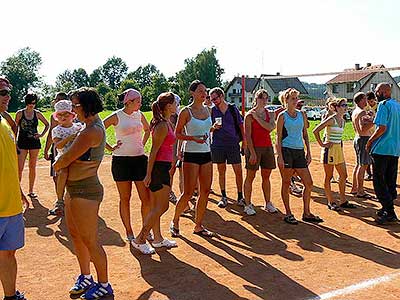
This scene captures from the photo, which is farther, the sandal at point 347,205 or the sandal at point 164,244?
the sandal at point 347,205

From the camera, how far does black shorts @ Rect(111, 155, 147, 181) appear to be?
580 cm

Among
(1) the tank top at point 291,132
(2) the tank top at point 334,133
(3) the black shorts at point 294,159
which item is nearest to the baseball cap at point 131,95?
(1) the tank top at point 291,132

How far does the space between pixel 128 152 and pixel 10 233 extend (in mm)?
2121

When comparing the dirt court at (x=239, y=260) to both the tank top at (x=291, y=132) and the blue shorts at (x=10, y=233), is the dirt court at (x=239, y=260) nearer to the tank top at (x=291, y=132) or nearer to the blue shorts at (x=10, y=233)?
the blue shorts at (x=10, y=233)

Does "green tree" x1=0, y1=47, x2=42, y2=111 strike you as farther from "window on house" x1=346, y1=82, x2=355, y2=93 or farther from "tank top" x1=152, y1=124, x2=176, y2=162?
"tank top" x1=152, y1=124, x2=176, y2=162

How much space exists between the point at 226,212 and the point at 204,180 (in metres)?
1.74

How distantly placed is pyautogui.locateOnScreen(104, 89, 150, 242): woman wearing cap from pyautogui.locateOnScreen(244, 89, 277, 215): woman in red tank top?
2.20 m

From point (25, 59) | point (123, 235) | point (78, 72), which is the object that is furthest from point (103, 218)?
point (78, 72)

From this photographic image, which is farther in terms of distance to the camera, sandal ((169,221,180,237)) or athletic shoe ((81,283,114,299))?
sandal ((169,221,180,237))

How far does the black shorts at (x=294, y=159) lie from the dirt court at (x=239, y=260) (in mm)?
871

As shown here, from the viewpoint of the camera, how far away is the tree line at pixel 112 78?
7856 cm

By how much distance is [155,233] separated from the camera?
19.4 feet

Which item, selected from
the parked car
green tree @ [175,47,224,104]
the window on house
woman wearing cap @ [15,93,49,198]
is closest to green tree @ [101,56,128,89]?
green tree @ [175,47,224,104]

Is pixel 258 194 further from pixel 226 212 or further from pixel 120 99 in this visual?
pixel 120 99
